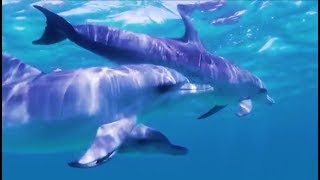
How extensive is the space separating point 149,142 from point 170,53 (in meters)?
2.29

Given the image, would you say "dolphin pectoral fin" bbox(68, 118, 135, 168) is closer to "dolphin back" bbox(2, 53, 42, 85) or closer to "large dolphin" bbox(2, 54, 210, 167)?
"large dolphin" bbox(2, 54, 210, 167)

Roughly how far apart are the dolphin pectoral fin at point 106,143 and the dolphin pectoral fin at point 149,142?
213 mm

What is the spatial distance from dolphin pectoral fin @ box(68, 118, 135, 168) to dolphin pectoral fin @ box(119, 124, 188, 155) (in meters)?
0.21

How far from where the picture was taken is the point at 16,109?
5492 mm

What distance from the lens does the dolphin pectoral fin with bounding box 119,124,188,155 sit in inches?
227

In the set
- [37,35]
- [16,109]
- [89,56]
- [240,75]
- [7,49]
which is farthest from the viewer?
[89,56]

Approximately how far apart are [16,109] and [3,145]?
1.63 feet

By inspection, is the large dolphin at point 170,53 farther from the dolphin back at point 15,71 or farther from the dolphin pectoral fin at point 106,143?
the dolphin pectoral fin at point 106,143

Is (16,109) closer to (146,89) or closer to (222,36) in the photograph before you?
(146,89)

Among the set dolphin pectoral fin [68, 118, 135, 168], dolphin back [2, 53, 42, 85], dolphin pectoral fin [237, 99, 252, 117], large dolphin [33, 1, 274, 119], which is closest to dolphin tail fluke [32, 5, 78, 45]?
large dolphin [33, 1, 274, 119]

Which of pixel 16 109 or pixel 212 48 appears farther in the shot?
pixel 212 48

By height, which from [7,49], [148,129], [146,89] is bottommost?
[7,49]

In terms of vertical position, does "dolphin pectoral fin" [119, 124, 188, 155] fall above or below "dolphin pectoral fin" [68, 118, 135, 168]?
below

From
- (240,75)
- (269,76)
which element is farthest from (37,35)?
(269,76)
